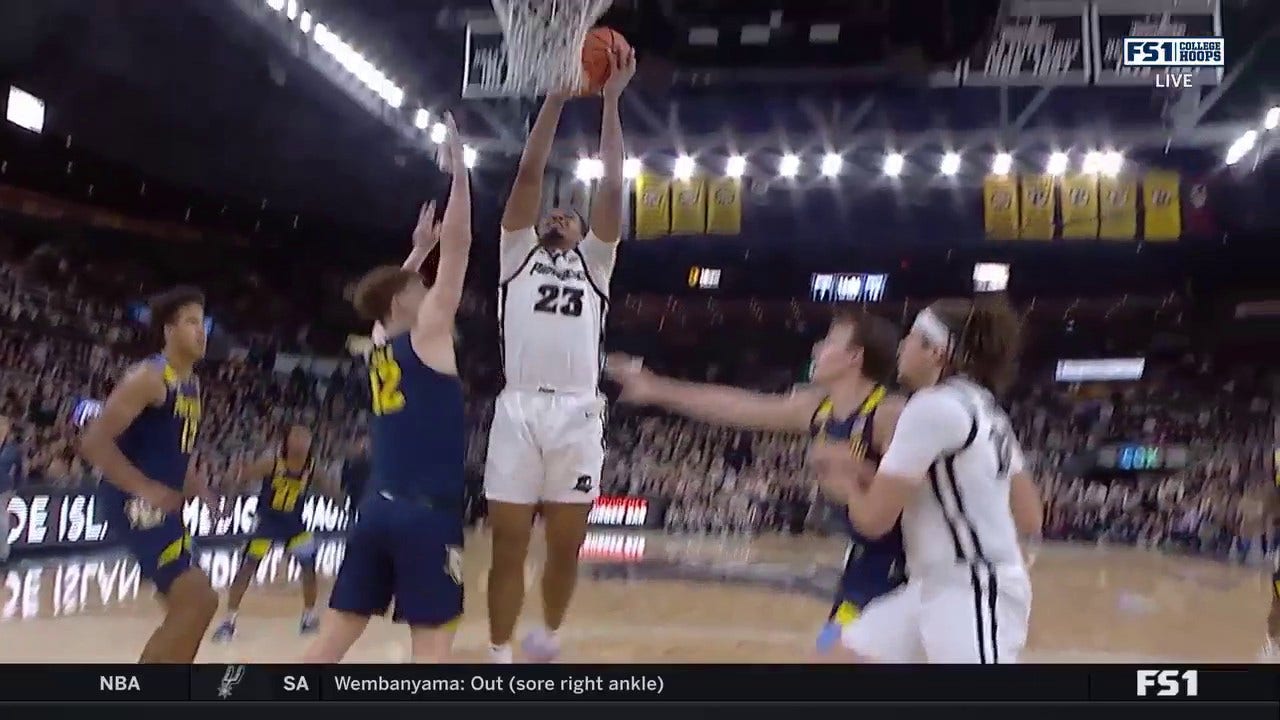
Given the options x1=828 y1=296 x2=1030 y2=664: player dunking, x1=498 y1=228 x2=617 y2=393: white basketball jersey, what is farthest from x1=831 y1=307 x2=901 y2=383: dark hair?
x1=498 y1=228 x2=617 y2=393: white basketball jersey

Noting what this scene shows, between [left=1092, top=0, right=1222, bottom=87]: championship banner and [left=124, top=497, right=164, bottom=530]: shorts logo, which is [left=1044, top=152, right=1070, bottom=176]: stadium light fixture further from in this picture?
[left=124, top=497, right=164, bottom=530]: shorts logo

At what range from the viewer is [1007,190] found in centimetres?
229

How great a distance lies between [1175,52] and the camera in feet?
7.36

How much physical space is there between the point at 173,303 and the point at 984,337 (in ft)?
6.51

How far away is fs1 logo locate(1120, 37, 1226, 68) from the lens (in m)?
2.22

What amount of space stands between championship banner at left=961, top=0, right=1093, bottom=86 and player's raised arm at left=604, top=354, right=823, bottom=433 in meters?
0.89

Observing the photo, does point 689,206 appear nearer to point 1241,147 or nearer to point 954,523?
point 954,523
